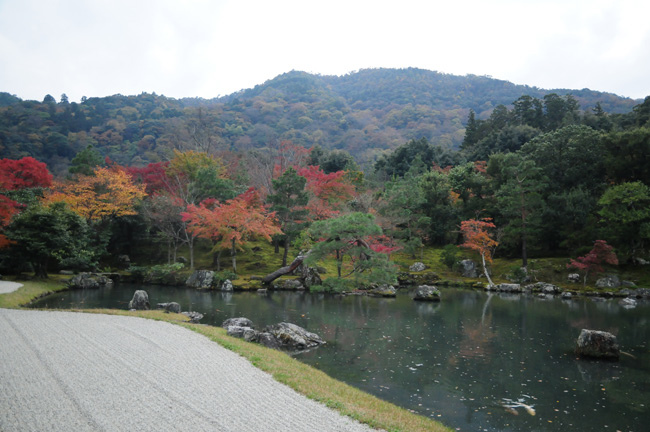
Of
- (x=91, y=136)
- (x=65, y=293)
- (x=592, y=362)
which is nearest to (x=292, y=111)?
(x=91, y=136)

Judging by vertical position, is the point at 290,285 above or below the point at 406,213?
below

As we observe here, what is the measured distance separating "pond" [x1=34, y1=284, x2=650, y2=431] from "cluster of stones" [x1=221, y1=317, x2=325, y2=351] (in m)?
0.53

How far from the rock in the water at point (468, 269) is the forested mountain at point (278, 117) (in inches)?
1252

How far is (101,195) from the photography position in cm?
2964

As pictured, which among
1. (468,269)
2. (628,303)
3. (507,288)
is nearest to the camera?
(628,303)

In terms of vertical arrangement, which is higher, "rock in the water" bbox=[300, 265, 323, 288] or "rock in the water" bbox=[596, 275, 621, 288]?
"rock in the water" bbox=[300, 265, 323, 288]

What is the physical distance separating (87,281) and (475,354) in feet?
75.2

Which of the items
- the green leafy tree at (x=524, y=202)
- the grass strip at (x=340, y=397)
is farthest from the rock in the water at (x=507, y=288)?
the grass strip at (x=340, y=397)

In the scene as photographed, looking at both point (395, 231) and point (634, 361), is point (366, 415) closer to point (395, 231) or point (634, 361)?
point (634, 361)

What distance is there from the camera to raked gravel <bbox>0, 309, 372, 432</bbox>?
16.6 ft

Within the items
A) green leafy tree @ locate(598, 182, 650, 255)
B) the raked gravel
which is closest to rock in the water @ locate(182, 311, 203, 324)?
the raked gravel

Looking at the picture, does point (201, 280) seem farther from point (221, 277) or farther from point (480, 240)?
point (480, 240)

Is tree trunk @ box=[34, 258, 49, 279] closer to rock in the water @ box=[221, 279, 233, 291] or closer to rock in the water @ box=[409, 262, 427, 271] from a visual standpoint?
rock in the water @ box=[221, 279, 233, 291]

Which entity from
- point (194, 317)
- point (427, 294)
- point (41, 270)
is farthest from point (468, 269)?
point (41, 270)
